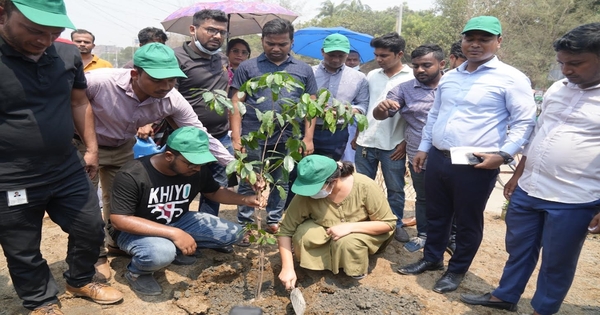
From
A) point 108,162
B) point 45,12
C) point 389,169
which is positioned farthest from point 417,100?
point 45,12

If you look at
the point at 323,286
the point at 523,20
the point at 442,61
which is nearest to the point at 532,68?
the point at 523,20

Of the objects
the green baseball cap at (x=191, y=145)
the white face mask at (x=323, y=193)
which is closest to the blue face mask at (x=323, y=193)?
the white face mask at (x=323, y=193)

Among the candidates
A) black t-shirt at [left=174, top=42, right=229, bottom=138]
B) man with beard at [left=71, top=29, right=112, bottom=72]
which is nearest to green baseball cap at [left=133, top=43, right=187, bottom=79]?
black t-shirt at [left=174, top=42, right=229, bottom=138]

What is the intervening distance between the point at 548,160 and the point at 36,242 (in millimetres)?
2890

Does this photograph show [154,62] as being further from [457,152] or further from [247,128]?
[457,152]

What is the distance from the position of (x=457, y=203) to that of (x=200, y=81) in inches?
85.8

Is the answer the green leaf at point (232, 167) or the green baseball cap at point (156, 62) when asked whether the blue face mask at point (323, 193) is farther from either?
the green baseball cap at point (156, 62)

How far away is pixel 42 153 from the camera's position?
221 cm

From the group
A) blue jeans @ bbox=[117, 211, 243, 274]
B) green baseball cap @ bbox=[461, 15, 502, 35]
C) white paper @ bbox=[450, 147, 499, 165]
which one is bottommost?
blue jeans @ bbox=[117, 211, 243, 274]

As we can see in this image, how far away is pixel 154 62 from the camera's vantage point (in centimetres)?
256

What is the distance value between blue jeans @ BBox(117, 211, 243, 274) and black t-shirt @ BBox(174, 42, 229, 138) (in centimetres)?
79

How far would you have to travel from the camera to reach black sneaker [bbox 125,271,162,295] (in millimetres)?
2834

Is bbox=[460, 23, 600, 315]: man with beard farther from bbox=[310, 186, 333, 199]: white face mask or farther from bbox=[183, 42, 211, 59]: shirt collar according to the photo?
bbox=[183, 42, 211, 59]: shirt collar

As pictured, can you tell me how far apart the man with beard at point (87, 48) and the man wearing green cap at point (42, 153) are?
226 cm
